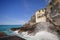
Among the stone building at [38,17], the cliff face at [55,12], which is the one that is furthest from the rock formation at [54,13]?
the stone building at [38,17]

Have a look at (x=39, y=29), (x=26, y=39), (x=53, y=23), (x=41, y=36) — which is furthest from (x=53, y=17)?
(x=26, y=39)

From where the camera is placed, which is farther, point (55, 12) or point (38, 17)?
point (38, 17)

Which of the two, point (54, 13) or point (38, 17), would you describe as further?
point (38, 17)

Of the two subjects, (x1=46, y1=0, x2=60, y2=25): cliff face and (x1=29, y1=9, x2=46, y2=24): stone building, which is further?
(x1=29, y1=9, x2=46, y2=24): stone building

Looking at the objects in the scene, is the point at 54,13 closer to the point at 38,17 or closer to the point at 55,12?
the point at 55,12

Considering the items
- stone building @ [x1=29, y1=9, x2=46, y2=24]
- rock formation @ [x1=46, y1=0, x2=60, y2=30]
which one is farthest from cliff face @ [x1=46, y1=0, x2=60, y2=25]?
stone building @ [x1=29, y1=9, x2=46, y2=24]

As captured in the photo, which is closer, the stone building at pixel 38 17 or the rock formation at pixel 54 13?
the rock formation at pixel 54 13

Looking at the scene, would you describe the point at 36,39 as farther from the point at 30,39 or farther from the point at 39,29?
the point at 39,29

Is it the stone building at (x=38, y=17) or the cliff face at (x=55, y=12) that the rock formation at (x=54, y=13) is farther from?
the stone building at (x=38, y=17)

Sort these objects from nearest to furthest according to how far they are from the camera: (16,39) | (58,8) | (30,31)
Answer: (16,39)
(58,8)
(30,31)

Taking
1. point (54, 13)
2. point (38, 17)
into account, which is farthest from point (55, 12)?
point (38, 17)

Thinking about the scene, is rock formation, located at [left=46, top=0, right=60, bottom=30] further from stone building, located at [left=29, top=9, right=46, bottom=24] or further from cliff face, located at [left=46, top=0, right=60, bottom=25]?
stone building, located at [left=29, top=9, right=46, bottom=24]

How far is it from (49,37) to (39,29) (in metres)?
0.99

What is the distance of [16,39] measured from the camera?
17.7 ft
